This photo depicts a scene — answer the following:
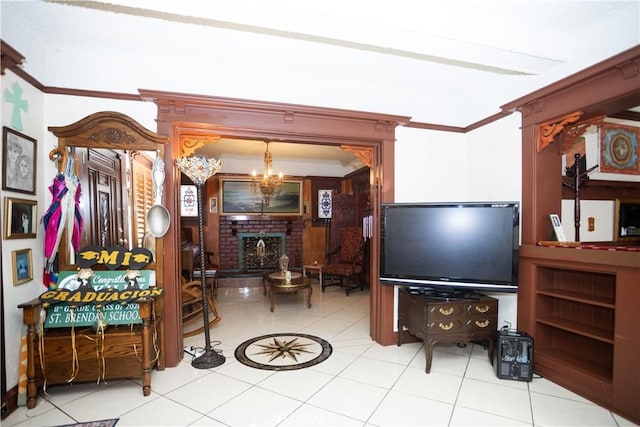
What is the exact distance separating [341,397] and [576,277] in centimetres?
223

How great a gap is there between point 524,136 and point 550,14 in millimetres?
988

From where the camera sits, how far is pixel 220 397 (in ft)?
7.18

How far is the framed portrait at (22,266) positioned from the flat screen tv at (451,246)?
2.88 metres

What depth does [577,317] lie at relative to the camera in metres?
2.51

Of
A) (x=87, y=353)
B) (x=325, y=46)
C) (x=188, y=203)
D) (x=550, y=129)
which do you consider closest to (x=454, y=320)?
(x=550, y=129)

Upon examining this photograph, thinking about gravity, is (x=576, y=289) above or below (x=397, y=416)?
above

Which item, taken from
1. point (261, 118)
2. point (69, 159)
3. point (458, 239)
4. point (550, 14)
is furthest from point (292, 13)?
point (458, 239)

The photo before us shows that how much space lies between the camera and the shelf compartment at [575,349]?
89.7 inches

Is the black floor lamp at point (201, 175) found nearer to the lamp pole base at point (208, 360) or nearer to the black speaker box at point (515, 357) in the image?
the lamp pole base at point (208, 360)

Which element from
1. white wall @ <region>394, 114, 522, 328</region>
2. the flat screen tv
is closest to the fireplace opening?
white wall @ <region>394, 114, 522, 328</region>

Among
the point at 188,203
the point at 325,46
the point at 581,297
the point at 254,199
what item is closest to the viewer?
the point at 581,297

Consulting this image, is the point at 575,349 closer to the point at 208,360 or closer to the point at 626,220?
the point at 626,220

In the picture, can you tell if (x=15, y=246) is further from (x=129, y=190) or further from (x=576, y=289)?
(x=576, y=289)

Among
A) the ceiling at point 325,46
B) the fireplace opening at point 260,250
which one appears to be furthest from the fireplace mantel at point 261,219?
the ceiling at point 325,46
